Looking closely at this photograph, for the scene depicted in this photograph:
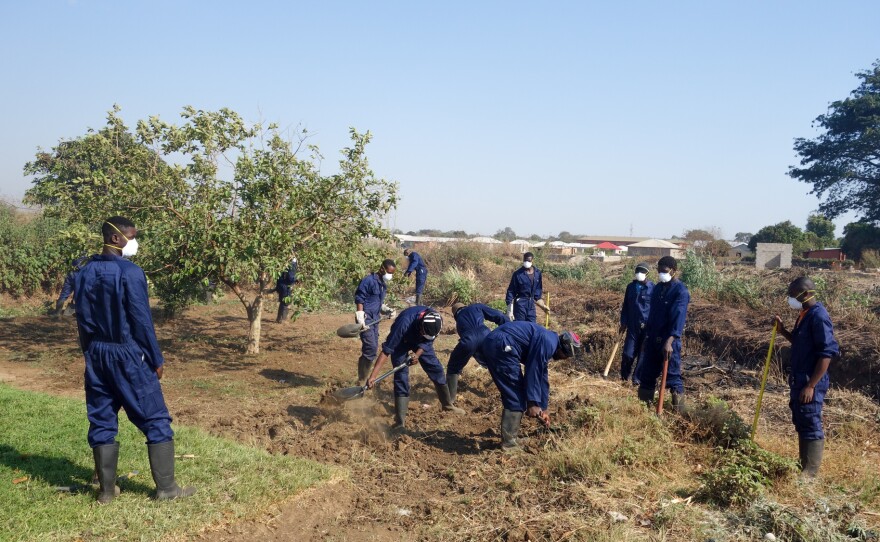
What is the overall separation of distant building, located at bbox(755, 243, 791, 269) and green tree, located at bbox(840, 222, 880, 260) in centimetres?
815

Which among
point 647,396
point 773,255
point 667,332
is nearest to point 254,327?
point 647,396

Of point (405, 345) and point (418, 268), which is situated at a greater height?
point (418, 268)

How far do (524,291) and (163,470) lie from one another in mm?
7245

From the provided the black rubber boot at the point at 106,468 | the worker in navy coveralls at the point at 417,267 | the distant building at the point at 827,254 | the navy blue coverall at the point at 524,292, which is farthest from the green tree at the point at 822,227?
the black rubber boot at the point at 106,468

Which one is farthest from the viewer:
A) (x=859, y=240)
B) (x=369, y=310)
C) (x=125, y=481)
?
(x=859, y=240)

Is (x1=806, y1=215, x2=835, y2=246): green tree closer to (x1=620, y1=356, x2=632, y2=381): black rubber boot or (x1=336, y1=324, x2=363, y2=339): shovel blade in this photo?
(x1=620, y1=356, x2=632, y2=381): black rubber boot

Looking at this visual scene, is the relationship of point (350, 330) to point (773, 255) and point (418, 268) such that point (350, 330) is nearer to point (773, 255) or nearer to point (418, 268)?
point (418, 268)

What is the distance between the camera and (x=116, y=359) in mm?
4512

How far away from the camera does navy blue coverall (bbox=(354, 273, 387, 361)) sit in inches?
349

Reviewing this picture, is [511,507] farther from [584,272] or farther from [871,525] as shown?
[584,272]

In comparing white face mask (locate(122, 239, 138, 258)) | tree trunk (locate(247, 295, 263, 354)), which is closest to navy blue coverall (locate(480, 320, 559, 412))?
white face mask (locate(122, 239, 138, 258))

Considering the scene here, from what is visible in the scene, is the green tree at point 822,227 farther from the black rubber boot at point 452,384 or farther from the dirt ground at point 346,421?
the black rubber boot at point 452,384

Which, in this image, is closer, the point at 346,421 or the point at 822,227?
the point at 346,421

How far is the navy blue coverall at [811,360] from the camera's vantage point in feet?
17.4
